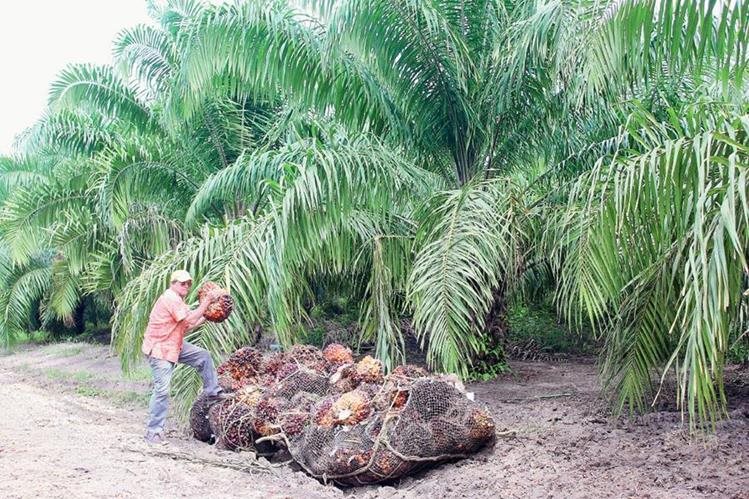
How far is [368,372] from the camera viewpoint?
5.88m

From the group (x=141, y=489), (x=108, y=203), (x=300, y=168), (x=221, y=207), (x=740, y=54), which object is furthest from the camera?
(x=221, y=207)

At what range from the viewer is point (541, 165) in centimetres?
935

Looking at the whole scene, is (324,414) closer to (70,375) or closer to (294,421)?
(294,421)

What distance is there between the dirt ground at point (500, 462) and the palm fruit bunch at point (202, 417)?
0.14 meters

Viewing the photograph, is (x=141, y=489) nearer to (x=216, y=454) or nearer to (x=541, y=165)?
(x=216, y=454)

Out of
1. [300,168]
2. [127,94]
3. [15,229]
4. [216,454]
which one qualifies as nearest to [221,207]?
[127,94]

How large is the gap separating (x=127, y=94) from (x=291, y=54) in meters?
5.45

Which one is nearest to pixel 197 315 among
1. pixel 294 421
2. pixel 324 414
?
pixel 294 421

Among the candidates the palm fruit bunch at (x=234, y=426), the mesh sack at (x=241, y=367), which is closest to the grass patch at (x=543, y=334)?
the mesh sack at (x=241, y=367)

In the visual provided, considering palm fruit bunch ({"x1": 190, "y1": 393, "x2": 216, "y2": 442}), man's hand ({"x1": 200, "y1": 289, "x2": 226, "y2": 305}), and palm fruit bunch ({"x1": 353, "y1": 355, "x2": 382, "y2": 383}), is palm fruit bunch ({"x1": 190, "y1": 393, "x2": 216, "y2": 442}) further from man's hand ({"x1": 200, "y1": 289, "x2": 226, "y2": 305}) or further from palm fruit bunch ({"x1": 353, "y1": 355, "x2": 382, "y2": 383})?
palm fruit bunch ({"x1": 353, "y1": 355, "x2": 382, "y2": 383})

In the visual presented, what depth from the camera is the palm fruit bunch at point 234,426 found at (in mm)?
6059

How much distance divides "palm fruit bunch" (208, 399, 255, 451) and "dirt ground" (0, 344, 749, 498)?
0.14m

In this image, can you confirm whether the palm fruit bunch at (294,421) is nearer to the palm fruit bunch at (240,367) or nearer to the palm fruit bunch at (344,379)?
the palm fruit bunch at (344,379)

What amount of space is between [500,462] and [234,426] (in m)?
2.36
